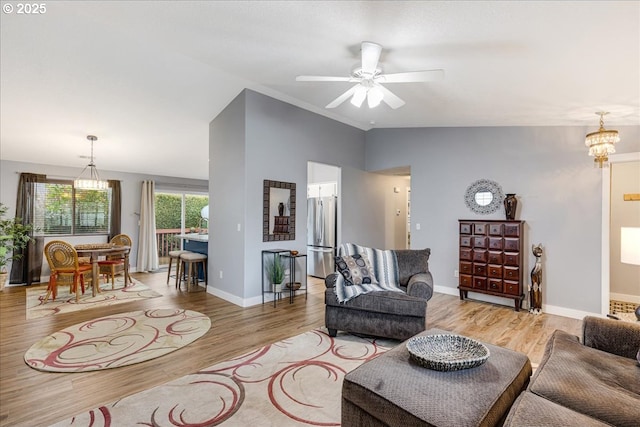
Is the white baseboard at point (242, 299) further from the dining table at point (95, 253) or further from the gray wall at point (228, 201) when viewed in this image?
the dining table at point (95, 253)

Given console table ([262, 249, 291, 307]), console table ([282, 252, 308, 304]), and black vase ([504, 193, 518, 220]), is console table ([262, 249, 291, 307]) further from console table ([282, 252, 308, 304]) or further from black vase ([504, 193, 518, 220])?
black vase ([504, 193, 518, 220])

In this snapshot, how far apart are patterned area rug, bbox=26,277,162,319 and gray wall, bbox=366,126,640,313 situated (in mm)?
4860

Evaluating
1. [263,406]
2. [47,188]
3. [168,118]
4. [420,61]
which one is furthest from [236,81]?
[47,188]

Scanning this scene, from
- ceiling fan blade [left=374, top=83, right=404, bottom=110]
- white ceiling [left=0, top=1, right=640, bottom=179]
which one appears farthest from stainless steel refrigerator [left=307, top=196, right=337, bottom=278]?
ceiling fan blade [left=374, top=83, right=404, bottom=110]

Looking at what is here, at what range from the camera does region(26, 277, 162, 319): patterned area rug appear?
4258mm

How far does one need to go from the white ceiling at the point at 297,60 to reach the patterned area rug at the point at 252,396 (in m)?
2.85

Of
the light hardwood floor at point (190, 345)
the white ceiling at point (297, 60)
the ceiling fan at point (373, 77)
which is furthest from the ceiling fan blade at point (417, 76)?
the light hardwood floor at point (190, 345)

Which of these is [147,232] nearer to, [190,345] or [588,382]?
[190,345]

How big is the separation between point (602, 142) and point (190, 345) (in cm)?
498

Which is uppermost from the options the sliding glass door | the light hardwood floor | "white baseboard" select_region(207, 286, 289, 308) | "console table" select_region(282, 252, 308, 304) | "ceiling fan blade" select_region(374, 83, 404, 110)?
"ceiling fan blade" select_region(374, 83, 404, 110)

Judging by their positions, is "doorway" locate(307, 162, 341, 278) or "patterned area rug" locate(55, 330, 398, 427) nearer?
"patterned area rug" locate(55, 330, 398, 427)

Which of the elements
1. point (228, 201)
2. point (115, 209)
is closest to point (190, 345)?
point (228, 201)

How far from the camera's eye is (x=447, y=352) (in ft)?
6.07

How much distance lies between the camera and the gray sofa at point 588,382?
1.23 meters
